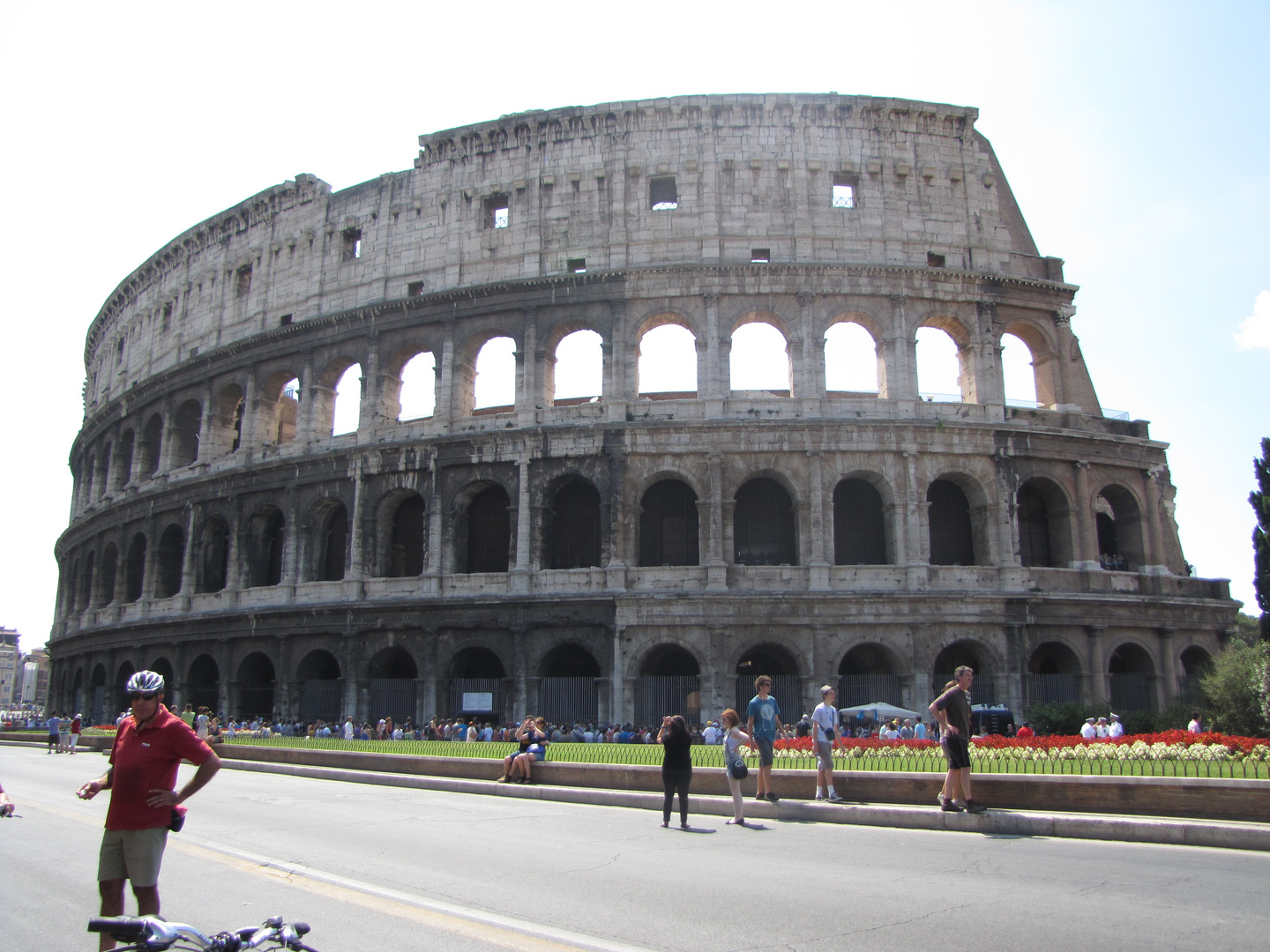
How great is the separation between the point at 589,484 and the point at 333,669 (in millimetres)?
11836

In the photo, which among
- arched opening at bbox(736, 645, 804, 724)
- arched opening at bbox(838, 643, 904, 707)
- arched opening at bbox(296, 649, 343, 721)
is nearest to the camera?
arched opening at bbox(736, 645, 804, 724)

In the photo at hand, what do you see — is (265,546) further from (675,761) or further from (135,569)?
(675,761)

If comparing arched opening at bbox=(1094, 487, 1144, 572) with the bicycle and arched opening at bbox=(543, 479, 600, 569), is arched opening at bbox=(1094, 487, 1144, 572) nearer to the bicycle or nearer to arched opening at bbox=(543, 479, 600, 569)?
arched opening at bbox=(543, 479, 600, 569)

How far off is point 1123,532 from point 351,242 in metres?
29.0

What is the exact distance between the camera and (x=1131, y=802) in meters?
10.3

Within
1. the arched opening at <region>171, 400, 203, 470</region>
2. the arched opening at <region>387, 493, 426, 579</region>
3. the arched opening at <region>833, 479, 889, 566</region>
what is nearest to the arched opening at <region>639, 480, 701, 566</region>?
the arched opening at <region>833, 479, 889, 566</region>

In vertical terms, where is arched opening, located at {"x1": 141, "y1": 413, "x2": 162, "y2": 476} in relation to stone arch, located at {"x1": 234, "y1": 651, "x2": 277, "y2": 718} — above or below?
above

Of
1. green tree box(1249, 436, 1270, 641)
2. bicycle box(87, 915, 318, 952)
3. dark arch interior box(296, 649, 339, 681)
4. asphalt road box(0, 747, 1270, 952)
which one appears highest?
green tree box(1249, 436, 1270, 641)

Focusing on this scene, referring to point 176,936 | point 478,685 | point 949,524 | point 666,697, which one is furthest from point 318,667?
point 176,936

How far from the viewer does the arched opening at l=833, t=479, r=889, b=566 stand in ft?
92.7

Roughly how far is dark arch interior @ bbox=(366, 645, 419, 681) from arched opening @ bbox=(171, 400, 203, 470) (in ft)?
45.5

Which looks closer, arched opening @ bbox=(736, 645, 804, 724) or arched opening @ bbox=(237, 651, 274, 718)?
arched opening @ bbox=(736, 645, 804, 724)

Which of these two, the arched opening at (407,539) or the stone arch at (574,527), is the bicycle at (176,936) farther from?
the arched opening at (407,539)

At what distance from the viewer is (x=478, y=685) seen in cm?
2789
